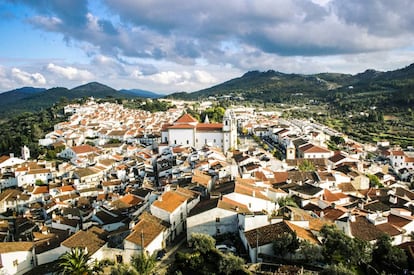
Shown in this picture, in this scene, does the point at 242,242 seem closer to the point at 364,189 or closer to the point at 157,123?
the point at 364,189

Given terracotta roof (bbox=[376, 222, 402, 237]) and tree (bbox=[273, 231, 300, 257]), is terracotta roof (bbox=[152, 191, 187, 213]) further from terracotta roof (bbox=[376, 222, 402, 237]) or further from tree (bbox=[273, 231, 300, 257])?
terracotta roof (bbox=[376, 222, 402, 237])

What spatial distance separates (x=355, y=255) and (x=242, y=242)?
6.46m

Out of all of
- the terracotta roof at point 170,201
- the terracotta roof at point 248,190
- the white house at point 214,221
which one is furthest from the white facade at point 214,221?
the terracotta roof at point 248,190

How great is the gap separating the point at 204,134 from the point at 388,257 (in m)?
39.6

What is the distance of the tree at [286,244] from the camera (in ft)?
63.0

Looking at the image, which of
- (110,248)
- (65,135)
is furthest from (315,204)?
(65,135)

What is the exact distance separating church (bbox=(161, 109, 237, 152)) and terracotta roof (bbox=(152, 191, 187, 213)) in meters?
28.9

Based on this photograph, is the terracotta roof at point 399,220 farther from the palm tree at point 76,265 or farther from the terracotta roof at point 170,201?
the palm tree at point 76,265

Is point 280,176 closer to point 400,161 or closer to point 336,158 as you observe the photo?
point 336,158

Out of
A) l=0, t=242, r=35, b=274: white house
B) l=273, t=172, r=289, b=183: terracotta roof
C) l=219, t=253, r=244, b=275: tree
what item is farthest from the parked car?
l=273, t=172, r=289, b=183: terracotta roof

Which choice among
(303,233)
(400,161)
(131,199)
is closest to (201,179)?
(131,199)

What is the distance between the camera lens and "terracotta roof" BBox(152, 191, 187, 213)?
2533 cm

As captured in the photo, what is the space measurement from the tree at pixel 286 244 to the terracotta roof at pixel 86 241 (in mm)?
10414

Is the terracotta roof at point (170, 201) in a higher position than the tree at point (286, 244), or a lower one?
higher
